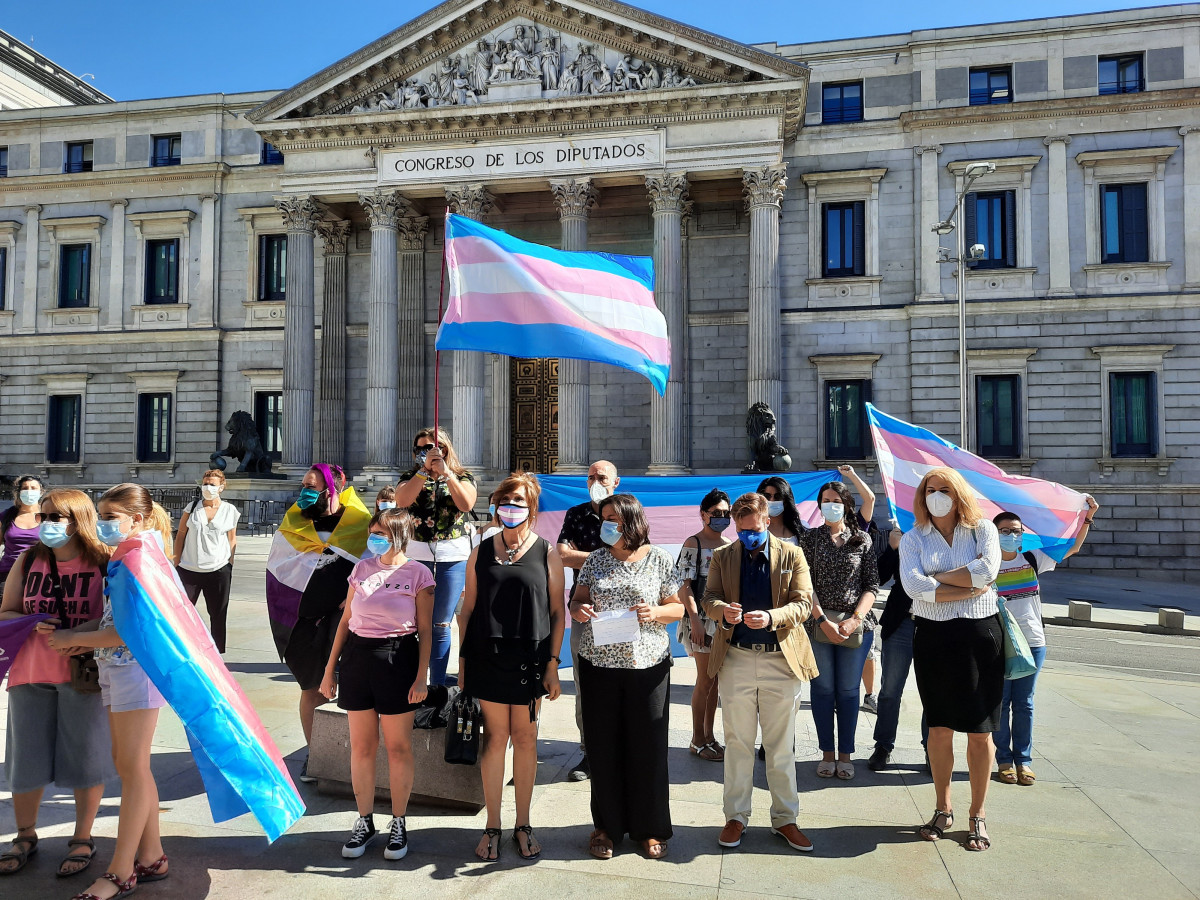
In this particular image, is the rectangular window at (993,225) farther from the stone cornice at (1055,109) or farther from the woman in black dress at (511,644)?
the woman in black dress at (511,644)

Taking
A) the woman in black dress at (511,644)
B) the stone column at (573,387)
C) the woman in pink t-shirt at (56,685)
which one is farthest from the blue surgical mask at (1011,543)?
the stone column at (573,387)

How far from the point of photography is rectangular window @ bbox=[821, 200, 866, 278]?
2677 cm

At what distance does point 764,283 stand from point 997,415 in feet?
28.6

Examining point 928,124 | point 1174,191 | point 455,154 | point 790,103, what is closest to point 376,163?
point 455,154

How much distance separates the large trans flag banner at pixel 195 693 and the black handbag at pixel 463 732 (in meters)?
1.04

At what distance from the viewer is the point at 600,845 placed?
4.80 metres

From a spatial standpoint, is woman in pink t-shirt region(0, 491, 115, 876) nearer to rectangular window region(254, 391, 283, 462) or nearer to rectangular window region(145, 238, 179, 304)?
rectangular window region(254, 391, 283, 462)

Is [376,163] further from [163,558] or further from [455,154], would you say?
[163,558]

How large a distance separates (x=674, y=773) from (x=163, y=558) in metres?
4.01

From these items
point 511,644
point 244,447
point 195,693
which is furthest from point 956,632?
point 244,447

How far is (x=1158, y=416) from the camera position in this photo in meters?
24.3

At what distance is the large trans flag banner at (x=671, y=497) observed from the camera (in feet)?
28.5

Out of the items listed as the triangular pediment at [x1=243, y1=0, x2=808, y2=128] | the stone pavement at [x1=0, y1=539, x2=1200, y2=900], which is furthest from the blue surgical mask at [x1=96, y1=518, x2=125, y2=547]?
the triangular pediment at [x1=243, y1=0, x2=808, y2=128]

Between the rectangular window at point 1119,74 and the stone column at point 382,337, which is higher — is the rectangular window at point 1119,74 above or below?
above
